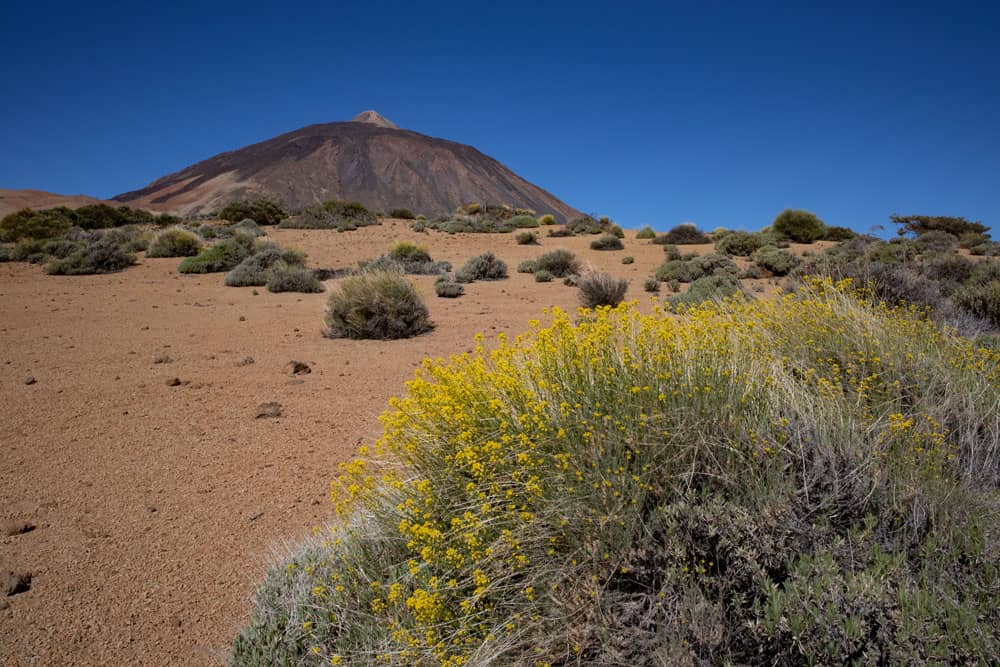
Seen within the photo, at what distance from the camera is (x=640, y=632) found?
178 cm

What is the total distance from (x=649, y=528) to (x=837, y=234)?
25.7 metres

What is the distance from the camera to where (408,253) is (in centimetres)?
1884

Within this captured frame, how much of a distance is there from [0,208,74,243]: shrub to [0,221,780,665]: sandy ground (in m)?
15.3

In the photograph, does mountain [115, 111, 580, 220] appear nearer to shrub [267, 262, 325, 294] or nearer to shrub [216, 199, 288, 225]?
shrub [216, 199, 288, 225]

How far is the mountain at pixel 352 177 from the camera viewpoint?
9294 cm

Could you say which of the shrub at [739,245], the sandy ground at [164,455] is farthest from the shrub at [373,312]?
the shrub at [739,245]

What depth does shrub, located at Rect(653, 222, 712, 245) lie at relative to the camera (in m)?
23.2

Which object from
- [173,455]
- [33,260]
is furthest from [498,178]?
[173,455]

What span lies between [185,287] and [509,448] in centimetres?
1393

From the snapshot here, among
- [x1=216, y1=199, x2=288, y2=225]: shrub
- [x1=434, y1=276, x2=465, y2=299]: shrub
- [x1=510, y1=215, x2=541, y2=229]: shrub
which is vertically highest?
[x1=216, y1=199, x2=288, y2=225]: shrub

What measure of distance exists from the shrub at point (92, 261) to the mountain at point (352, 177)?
69.2 metres

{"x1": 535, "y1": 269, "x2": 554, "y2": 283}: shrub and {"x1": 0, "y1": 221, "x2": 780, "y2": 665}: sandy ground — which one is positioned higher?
{"x1": 535, "y1": 269, "x2": 554, "y2": 283}: shrub

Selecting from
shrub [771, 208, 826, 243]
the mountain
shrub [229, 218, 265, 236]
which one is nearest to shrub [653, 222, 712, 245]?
shrub [771, 208, 826, 243]

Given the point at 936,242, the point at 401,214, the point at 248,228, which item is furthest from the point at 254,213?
the point at 936,242
